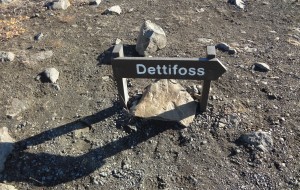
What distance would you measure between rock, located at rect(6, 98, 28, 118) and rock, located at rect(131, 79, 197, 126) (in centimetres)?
207

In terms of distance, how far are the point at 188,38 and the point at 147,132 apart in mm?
3123

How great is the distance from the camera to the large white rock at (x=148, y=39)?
7316mm

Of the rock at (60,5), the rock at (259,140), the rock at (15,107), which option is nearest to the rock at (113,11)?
the rock at (60,5)

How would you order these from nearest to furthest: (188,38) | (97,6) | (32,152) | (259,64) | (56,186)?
(56,186)
(32,152)
(259,64)
(188,38)
(97,6)

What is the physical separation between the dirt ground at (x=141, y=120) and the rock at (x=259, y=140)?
10 cm

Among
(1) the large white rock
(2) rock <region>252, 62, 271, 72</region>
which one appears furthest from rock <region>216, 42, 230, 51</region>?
(1) the large white rock

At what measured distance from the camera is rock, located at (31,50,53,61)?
7559 mm

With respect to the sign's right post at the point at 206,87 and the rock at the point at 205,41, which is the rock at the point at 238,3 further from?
the sign's right post at the point at 206,87

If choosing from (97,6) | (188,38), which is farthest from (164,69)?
(97,6)

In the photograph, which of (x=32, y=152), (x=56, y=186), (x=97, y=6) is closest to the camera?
(x=56, y=186)

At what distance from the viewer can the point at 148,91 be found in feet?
19.7

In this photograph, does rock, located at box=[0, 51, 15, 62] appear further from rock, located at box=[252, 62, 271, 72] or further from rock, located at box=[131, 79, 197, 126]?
rock, located at box=[252, 62, 271, 72]

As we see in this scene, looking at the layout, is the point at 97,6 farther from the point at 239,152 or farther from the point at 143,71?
the point at 239,152

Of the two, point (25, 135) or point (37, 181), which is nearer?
point (37, 181)
